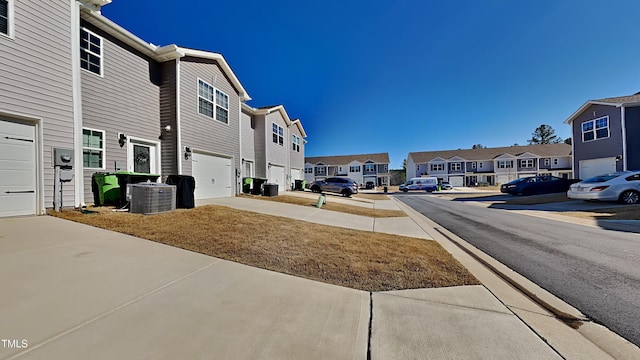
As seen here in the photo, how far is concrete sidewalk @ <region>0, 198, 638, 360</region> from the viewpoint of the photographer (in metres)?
2.09

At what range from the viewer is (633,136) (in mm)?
16219

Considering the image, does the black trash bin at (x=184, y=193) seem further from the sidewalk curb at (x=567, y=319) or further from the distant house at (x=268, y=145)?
the distant house at (x=268, y=145)

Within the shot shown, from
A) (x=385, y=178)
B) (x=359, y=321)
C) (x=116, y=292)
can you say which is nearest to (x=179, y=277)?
(x=116, y=292)

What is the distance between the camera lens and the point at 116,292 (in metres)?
2.84

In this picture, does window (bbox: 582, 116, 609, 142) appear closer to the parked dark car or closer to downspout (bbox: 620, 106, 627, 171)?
downspout (bbox: 620, 106, 627, 171)

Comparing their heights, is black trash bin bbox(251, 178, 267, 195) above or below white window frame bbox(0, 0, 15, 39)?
below

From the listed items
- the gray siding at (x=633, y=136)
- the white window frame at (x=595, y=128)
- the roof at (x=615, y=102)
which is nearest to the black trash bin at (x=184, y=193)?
the gray siding at (x=633, y=136)

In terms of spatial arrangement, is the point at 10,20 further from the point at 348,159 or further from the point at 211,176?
the point at 348,159

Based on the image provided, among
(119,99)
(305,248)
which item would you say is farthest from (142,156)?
(305,248)

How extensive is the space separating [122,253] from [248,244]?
6.35 ft

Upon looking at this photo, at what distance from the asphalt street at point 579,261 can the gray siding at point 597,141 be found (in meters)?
14.8

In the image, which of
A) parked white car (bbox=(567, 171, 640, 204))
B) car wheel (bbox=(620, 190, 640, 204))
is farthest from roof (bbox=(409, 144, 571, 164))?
car wheel (bbox=(620, 190, 640, 204))

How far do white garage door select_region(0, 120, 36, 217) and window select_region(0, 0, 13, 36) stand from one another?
211cm

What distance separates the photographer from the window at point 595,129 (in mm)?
17703
